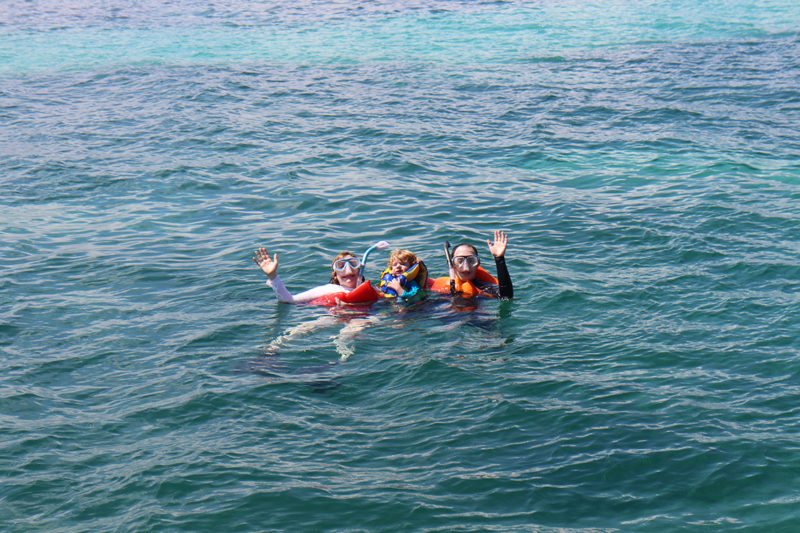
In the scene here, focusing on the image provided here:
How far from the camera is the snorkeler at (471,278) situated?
1012 centimetres

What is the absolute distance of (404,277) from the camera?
1055 centimetres

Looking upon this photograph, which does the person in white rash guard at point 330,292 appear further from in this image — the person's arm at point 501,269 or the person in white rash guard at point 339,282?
the person's arm at point 501,269

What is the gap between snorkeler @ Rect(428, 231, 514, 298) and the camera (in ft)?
33.2

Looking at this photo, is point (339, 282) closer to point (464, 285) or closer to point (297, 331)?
point (297, 331)

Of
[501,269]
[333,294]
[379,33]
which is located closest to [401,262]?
[333,294]

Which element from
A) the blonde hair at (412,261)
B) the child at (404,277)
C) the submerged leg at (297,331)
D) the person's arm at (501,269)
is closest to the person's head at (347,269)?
the child at (404,277)

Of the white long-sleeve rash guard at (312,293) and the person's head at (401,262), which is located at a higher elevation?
the person's head at (401,262)

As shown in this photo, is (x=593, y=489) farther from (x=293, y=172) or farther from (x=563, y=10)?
(x=563, y=10)

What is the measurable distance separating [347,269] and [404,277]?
2.46 feet

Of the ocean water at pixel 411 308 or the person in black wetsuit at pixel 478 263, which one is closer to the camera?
the ocean water at pixel 411 308

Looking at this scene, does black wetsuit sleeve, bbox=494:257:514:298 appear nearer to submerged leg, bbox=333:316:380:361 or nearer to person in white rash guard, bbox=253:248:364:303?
submerged leg, bbox=333:316:380:361

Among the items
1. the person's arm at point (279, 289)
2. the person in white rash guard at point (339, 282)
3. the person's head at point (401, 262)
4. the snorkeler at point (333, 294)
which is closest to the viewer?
the snorkeler at point (333, 294)

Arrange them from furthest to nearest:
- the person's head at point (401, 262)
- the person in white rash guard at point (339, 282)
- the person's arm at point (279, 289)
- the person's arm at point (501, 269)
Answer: the person's head at point (401, 262) → the person in white rash guard at point (339, 282) → the person's arm at point (279, 289) → the person's arm at point (501, 269)

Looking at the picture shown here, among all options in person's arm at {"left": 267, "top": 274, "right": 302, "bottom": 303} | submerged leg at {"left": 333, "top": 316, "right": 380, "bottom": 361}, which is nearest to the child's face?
submerged leg at {"left": 333, "top": 316, "right": 380, "bottom": 361}
